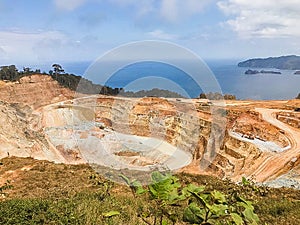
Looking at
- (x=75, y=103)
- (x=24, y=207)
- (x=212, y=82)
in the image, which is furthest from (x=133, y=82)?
(x=75, y=103)

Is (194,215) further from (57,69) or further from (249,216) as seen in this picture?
(57,69)

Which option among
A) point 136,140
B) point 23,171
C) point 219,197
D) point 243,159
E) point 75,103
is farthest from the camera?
point 75,103

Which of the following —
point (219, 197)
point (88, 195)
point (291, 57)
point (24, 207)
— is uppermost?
point (291, 57)

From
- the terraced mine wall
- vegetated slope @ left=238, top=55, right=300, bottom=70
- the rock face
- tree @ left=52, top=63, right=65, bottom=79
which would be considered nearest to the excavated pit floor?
the terraced mine wall

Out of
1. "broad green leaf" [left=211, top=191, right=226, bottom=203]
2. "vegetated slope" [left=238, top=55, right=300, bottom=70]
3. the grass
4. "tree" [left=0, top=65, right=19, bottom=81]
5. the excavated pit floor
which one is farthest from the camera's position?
"vegetated slope" [left=238, top=55, right=300, bottom=70]

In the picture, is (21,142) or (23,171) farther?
(21,142)

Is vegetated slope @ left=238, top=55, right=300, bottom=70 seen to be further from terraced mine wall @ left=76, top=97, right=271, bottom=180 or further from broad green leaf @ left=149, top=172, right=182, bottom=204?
broad green leaf @ left=149, top=172, right=182, bottom=204

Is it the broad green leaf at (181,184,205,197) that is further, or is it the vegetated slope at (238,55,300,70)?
the vegetated slope at (238,55,300,70)

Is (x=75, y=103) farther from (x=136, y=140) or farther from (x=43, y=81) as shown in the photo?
(x=136, y=140)
